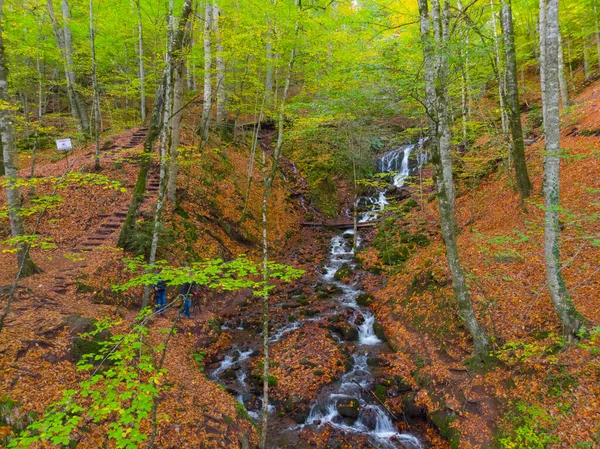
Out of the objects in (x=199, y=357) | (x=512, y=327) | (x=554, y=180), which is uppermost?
(x=554, y=180)

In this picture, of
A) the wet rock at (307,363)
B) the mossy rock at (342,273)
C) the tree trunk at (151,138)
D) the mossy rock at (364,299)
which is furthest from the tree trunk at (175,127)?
the mossy rock at (364,299)

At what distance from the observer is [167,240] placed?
11992mm

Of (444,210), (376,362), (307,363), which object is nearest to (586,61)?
(444,210)

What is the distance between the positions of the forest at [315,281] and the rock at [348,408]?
0.16ft

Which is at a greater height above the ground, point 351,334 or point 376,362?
point 351,334

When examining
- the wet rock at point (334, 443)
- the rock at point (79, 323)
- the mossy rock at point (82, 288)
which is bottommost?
the wet rock at point (334, 443)

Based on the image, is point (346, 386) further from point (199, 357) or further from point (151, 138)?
point (151, 138)

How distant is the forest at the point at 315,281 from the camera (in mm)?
5348

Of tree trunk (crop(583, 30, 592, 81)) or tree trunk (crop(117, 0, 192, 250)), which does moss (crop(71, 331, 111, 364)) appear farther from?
tree trunk (crop(583, 30, 592, 81))

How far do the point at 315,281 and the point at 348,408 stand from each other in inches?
279

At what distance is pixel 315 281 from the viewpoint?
14.4 meters

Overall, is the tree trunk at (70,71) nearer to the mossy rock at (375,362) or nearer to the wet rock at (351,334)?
the wet rock at (351,334)

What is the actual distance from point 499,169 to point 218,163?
1435cm

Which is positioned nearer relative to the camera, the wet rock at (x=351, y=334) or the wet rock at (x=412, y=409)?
the wet rock at (x=412, y=409)
